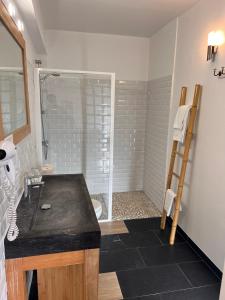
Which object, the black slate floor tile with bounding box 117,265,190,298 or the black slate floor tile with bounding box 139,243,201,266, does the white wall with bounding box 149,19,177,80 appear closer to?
the black slate floor tile with bounding box 139,243,201,266

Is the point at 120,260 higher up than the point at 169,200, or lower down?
lower down

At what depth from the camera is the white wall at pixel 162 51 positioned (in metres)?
2.79

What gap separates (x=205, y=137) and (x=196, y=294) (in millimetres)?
1387

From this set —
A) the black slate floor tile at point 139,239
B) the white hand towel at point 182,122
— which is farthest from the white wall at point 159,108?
the black slate floor tile at point 139,239

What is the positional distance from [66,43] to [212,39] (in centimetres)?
210

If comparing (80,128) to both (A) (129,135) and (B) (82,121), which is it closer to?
(B) (82,121)

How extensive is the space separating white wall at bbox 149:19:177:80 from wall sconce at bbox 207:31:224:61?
0.82 metres

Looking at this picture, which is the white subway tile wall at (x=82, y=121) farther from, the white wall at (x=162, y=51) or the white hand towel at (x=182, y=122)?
the white hand towel at (x=182, y=122)

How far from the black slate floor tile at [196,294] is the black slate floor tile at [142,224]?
95 centimetres

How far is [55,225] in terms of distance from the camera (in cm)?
122

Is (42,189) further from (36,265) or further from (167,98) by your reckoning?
(167,98)

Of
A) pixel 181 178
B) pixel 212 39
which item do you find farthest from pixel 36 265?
pixel 212 39

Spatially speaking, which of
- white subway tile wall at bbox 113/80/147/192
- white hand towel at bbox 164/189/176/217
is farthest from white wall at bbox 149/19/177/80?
white hand towel at bbox 164/189/176/217

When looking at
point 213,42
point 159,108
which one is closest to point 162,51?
point 159,108
